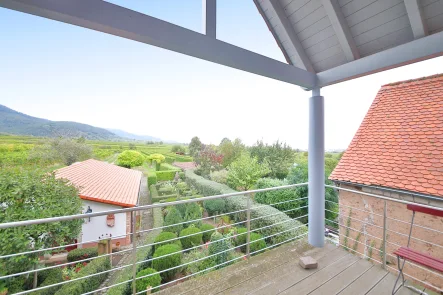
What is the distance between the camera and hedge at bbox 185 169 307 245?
4.20 metres

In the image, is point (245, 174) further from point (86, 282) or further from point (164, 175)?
point (86, 282)

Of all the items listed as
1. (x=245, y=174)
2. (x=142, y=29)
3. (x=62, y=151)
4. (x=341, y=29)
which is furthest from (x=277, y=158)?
(x=142, y=29)

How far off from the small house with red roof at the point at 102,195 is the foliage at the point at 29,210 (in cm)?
81

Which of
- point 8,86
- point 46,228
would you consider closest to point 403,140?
point 46,228

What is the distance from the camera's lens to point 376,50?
165cm

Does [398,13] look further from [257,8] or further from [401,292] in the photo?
[401,292]

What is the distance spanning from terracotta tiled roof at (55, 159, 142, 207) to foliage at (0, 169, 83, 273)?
951 millimetres

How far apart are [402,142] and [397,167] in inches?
26.4

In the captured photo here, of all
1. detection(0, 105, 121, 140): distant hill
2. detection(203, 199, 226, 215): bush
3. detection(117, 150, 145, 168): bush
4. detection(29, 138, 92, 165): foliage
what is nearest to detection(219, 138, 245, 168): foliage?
detection(117, 150, 145, 168): bush

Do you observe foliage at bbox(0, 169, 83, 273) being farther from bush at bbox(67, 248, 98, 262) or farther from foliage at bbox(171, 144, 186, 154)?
foliage at bbox(171, 144, 186, 154)

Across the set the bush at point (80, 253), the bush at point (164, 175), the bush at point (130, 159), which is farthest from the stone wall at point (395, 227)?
the bush at point (164, 175)

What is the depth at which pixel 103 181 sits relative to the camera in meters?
7.58

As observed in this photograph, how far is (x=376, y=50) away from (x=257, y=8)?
3.60 ft

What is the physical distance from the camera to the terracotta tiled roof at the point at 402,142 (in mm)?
3631
